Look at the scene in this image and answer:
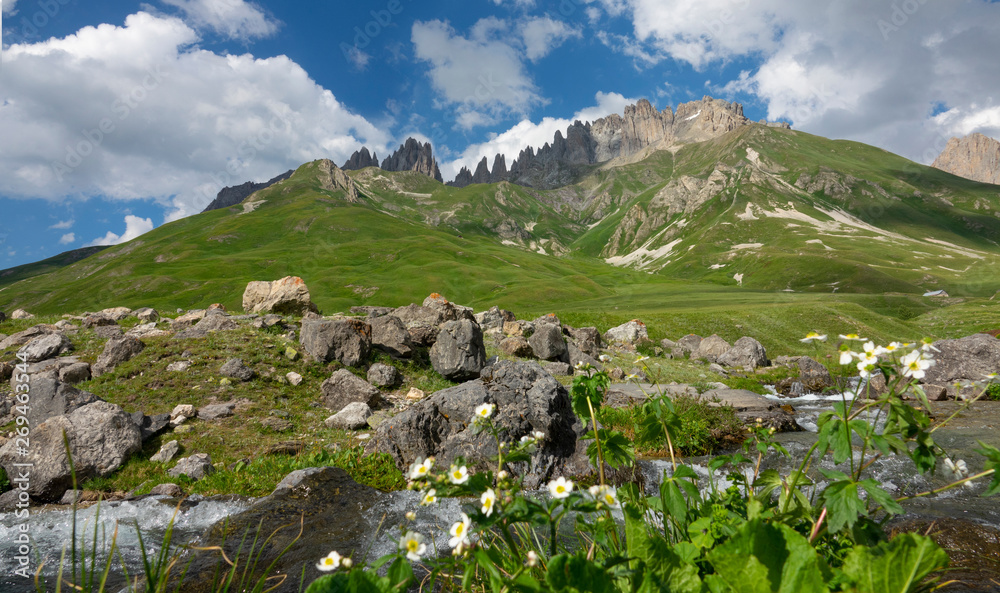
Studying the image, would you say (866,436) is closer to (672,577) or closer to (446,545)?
(672,577)

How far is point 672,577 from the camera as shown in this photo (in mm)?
2902

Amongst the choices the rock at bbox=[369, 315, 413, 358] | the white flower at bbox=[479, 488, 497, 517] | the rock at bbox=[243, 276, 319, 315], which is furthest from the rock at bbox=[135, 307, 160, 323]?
the white flower at bbox=[479, 488, 497, 517]

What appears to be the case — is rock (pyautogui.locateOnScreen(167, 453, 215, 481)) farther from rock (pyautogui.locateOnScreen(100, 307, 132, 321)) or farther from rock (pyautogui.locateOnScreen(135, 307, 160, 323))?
rock (pyautogui.locateOnScreen(100, 307, 132, 321))

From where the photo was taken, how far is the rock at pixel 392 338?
22.7 meters

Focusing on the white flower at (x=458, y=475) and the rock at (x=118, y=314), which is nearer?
the white flower at (x=458, y=475)

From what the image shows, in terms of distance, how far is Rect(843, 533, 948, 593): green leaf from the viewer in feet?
7.55

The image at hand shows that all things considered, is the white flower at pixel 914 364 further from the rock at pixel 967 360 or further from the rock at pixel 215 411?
the rock at pixel 967 360

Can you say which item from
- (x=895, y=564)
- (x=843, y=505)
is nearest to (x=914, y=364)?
(x=843, y=505)

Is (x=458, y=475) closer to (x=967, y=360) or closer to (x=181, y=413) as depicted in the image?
(x=181, y=413)

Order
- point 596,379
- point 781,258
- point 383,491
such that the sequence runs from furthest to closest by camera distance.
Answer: point 781,258, point 383,491, point 596,379

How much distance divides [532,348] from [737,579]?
Answer: 85.7 ft

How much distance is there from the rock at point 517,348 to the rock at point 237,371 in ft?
48.0

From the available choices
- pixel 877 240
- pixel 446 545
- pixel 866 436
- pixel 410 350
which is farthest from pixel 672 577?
pixel 877 240

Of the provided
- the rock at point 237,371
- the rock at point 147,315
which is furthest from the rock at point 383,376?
the rock at point 147,315
